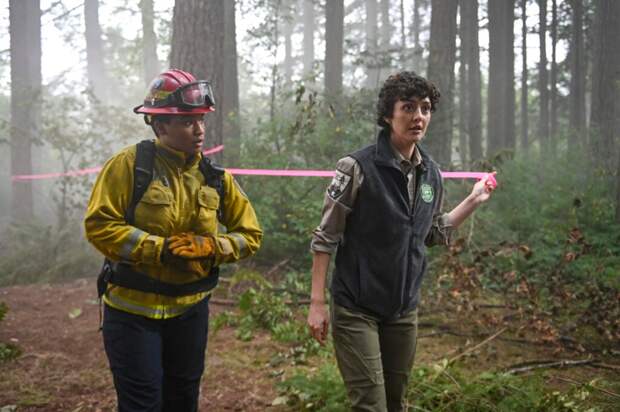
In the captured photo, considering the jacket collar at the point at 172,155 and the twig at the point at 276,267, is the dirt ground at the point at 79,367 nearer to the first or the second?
the twig at the point at 276,267

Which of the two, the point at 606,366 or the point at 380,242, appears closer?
the point at 380,242

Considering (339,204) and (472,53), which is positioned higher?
(472,53)

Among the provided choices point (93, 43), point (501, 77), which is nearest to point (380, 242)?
point (501, 77)

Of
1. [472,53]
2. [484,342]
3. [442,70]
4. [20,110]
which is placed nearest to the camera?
[484,342]

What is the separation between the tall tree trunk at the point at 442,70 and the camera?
10969 mm

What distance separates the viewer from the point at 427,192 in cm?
318

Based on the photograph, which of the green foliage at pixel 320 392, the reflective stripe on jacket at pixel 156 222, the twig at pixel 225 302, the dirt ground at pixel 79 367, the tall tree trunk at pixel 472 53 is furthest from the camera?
the tall tree trunk at pixel 472 53

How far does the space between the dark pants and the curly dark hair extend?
1524mm

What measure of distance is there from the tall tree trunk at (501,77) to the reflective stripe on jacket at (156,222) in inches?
644

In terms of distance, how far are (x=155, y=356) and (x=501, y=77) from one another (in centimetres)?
1828

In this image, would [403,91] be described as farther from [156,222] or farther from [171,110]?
[156,222]

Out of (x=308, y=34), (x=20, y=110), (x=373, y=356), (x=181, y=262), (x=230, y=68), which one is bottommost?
(x=373, y=356)

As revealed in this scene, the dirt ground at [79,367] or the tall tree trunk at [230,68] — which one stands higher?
the tall tree trunk at [230,68]

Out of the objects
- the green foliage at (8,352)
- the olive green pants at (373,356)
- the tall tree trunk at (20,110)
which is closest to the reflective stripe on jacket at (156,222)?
the olive green pants at (373,356)
